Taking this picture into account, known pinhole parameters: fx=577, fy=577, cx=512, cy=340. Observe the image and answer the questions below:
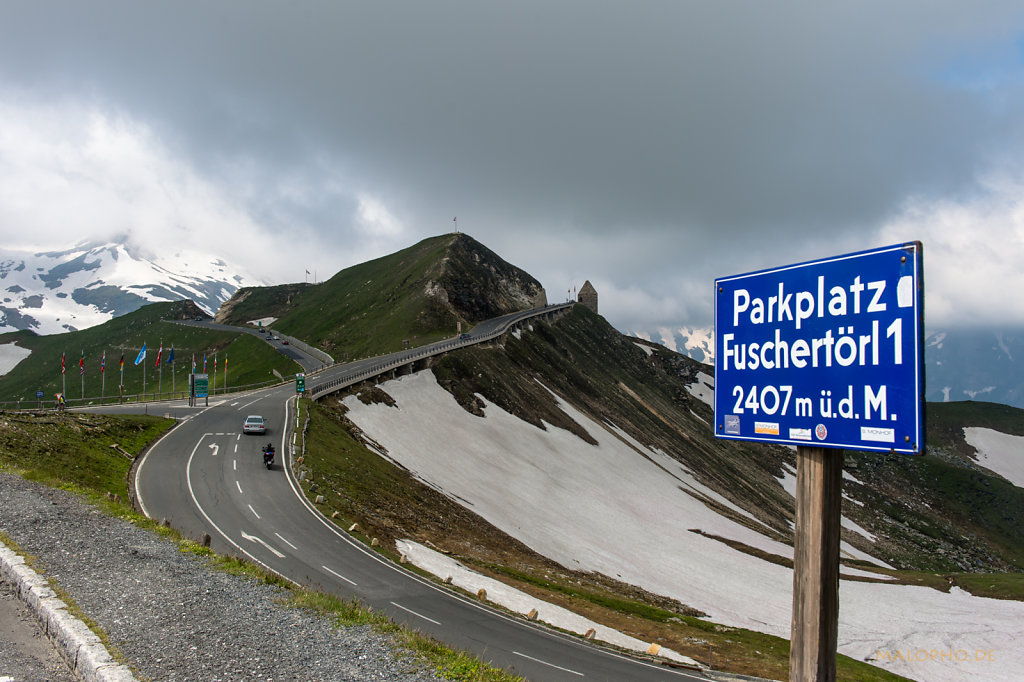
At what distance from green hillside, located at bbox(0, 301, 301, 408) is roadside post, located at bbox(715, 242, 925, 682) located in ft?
299

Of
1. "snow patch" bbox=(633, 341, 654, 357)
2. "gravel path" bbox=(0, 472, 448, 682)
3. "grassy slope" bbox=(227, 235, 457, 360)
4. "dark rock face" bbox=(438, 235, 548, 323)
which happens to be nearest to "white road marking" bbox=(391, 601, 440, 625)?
"gravel path" bbox=(0, 472, 448, 682)

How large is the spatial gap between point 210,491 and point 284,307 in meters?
147

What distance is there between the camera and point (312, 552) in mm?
26312

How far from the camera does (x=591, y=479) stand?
6462cm

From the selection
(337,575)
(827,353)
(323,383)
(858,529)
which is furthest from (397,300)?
(827,353)

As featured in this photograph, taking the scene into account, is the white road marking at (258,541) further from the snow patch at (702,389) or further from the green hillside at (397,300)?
the snow patch at (702,389)

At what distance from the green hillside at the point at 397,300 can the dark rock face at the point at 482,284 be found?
323 millimetres

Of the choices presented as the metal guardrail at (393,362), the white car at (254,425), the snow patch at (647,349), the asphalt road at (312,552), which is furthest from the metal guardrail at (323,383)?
the snow patch at (647,349)

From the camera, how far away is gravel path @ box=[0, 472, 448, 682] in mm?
9016

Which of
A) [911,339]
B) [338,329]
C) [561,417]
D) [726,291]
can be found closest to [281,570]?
[726,291]

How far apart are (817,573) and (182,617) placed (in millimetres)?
10728

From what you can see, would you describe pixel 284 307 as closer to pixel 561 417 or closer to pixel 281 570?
pixel 561 417

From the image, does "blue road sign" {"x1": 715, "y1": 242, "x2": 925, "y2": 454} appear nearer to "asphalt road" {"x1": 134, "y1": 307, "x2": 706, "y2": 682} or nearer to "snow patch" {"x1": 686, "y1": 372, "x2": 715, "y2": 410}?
"asphalt road" {"x1": 134, "y1": 307, "x2": 706, "y2": 682}

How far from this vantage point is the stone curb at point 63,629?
27.0 feet
